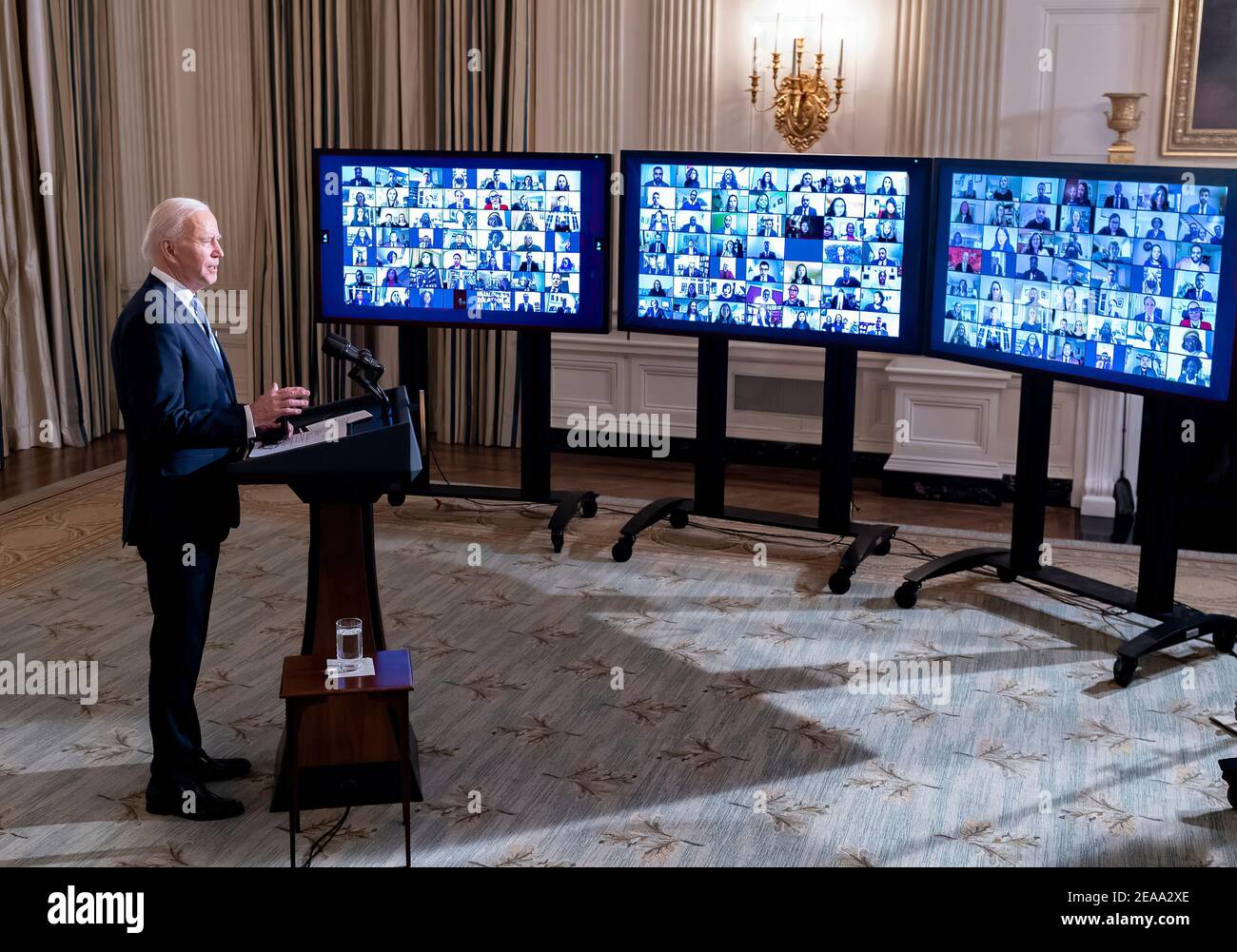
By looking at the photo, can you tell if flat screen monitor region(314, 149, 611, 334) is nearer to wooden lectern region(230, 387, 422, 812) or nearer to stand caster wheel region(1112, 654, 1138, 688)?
wooden lectern region(230, 387, 422, 812)

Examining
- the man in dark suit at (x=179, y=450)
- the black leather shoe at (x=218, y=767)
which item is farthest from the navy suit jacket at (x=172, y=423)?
the black leather shoe at (x=218, y=767)

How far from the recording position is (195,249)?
3494 millimetres

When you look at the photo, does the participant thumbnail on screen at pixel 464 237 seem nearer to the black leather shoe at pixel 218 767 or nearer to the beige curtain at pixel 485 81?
the beige curtain at pixel 485 81

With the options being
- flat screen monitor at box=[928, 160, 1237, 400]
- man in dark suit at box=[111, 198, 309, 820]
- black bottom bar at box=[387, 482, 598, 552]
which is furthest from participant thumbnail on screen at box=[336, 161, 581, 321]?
man in dark suit at box=[111, 198, 309, 820]

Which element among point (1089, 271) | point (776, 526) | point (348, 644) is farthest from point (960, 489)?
point (348, 644)

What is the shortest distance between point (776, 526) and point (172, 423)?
3249 millimetres

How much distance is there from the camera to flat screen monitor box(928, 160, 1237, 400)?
4566 mm

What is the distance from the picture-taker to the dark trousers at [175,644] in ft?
11.9

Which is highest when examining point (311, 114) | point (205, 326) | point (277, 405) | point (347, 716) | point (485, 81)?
point (485, 81)

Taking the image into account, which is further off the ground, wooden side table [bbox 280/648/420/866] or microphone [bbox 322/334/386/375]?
microphone [bbox 322/334/386/375]

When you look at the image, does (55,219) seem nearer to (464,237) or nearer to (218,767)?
(464,237)

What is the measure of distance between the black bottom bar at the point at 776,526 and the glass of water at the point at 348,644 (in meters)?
2.41

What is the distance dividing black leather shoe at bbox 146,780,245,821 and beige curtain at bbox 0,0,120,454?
13.7ft

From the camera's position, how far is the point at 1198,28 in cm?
617
